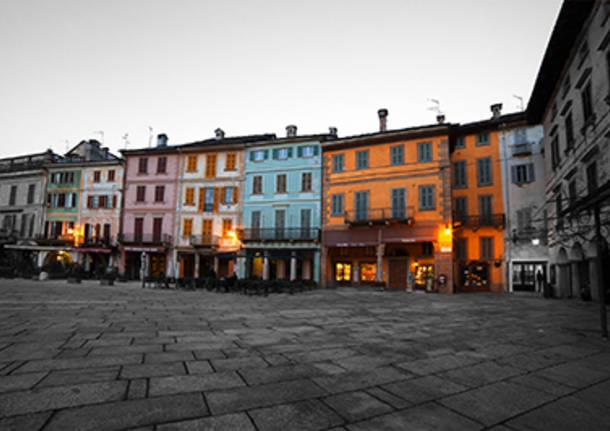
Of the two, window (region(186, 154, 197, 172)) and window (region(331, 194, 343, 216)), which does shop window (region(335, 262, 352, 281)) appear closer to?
window (region(331, 194, 343, 216))

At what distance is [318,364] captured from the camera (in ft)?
13.4

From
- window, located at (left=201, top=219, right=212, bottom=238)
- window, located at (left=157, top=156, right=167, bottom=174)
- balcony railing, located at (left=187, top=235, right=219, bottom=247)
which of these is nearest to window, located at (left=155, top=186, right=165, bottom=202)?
window, located at (left=157, top=156, right=167, bottom=174)

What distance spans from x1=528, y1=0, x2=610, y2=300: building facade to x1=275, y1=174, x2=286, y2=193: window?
16.5 metres

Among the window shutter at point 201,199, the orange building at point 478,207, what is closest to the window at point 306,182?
the window shutter at point 201,199

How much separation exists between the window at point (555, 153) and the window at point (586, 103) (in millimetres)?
4243

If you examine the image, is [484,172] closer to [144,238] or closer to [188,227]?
[188,227]

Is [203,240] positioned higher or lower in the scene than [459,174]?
lower

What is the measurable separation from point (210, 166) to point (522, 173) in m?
22.8

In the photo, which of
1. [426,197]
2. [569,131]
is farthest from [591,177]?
[426,197]

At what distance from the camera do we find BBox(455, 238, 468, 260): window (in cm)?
2323

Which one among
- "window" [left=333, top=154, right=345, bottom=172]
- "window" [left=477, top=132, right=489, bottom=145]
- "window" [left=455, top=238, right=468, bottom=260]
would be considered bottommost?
"window" [left=455, top=238, right=468, bottom=260]

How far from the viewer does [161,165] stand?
3061 cm

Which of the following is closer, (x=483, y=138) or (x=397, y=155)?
(x=397, y=155)

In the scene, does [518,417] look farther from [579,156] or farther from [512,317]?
[579,156]
